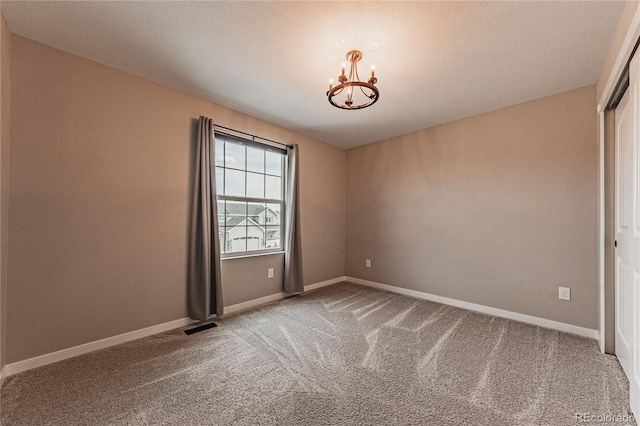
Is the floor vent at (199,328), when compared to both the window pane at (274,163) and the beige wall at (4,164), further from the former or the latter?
the window pane at (274,163)

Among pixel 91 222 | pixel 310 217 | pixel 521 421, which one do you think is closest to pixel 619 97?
pixel 521 421

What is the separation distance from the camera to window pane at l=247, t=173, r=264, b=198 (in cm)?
348

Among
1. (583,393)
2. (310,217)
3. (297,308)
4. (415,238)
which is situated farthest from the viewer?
(310,217)

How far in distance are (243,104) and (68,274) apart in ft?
7.58

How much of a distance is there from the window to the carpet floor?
42.9 inches

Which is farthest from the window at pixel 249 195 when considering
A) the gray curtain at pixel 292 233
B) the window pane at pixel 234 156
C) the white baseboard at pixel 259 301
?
the white baseboard at pixel 259 301

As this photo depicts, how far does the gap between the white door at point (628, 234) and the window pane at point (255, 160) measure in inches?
132

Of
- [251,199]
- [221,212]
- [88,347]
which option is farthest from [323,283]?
[88,347]

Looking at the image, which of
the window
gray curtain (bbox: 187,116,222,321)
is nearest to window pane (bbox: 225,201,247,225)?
the window

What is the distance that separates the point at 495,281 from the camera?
10.2 ft

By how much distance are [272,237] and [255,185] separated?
780 mm

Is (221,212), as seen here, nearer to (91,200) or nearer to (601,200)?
(91,200)

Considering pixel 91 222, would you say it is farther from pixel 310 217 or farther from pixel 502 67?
pixel 502 67

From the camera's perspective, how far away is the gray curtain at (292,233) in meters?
3.74
